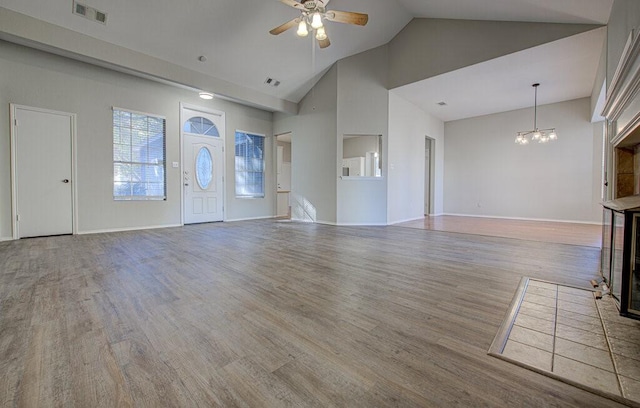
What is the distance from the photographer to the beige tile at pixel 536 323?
5.47 feet

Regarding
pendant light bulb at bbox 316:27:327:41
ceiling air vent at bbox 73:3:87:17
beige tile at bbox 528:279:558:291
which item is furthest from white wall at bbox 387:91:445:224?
ceiling air vent at bbox 73:3:87:17

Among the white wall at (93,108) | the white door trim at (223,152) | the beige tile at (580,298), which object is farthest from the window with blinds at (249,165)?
the beige tile at (580,298)

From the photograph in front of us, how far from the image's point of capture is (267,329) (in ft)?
5.46

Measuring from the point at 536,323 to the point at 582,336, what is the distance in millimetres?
212

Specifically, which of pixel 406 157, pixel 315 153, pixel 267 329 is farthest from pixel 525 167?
pixel 267 329

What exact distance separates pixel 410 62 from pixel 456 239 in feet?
12.3

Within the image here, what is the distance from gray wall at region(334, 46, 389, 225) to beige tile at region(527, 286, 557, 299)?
406 centimetres

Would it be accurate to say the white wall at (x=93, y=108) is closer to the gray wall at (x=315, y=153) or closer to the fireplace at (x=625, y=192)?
the gray wall at (x=315, y=153)

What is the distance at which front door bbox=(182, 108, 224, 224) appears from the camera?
629 cm

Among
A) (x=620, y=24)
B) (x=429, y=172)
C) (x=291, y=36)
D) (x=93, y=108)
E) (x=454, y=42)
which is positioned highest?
(x=291, y=36)

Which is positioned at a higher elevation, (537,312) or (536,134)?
(536,134)

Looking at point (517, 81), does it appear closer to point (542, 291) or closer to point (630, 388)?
point (542, 291)

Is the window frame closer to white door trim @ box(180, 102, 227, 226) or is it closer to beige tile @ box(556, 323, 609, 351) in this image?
white door trim @ box(180, 102, 227, 226)

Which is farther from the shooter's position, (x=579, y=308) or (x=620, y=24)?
(x=620, y=24)
